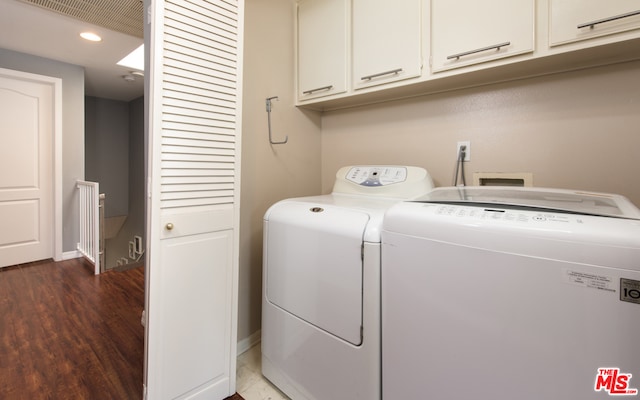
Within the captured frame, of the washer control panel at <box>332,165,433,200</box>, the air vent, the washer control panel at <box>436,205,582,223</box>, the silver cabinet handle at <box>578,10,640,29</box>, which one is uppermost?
the air vent

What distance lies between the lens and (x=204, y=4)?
51.6 inches

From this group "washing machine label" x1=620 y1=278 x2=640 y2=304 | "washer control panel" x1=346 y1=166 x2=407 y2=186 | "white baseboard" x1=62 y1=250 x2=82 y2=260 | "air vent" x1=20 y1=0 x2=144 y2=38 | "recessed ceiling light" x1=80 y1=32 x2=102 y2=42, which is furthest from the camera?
"white baseboard" x1=62 y1=250 x2=82 y2=260

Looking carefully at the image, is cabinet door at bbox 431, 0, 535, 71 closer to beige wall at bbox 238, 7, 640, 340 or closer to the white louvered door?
beige wall at bbox 238, 7, 640, 340

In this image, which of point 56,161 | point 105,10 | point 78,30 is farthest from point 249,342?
point 56,161

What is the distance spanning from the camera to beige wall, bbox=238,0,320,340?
5.90ft

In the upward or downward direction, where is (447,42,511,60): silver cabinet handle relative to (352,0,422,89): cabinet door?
downward

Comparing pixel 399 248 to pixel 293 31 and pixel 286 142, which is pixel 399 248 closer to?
pixel 286 142

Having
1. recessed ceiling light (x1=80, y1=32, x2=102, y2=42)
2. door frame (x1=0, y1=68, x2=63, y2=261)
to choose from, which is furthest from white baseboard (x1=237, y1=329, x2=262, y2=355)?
door frame (x1=0, y1=68, x2=63, y2=261)

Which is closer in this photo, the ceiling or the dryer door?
the dryer door

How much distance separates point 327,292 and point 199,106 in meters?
0.98

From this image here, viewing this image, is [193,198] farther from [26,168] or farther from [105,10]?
[26,168]

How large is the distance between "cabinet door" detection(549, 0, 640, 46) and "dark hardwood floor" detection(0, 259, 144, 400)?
2.51 meters

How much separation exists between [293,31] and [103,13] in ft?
4.24

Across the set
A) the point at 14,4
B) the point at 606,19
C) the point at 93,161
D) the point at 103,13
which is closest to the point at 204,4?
the point at 103,13
